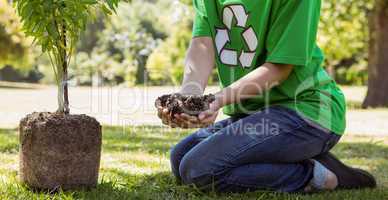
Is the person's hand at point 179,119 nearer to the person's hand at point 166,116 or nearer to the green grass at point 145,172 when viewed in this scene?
the person's hand at point 166,116

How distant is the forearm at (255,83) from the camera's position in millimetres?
2326

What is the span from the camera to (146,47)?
104 ft

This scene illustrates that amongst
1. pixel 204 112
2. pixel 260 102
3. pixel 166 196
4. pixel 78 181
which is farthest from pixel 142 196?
pixel 260 102

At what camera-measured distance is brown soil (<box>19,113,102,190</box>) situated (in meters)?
2.26

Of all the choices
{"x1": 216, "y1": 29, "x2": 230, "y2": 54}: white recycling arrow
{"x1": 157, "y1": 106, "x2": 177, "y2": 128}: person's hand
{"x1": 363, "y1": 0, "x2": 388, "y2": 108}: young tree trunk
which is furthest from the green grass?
{"x1": 363, "y1": 0, "x2": 388, "y2": 108}: young tree trunk

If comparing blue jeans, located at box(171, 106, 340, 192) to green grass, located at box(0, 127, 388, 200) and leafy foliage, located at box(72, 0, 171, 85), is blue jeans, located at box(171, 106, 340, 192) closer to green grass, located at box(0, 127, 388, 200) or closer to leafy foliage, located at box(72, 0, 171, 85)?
green grass, located at box(0, 127, 388, 200)

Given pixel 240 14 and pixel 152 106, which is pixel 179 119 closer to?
pixel 240 14

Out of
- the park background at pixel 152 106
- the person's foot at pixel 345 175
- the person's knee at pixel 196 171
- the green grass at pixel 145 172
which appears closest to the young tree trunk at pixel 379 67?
the park background at pixel 152 106

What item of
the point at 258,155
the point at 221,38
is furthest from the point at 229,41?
the point at 258,155

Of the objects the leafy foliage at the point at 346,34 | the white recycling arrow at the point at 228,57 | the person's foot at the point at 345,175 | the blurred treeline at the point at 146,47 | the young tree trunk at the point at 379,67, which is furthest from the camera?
the leafy foliage at the point at 346,34

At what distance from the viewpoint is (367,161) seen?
362cm

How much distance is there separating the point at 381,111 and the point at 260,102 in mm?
6731

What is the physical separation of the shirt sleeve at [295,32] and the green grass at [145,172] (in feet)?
1.88

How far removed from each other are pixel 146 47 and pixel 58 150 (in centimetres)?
2963
